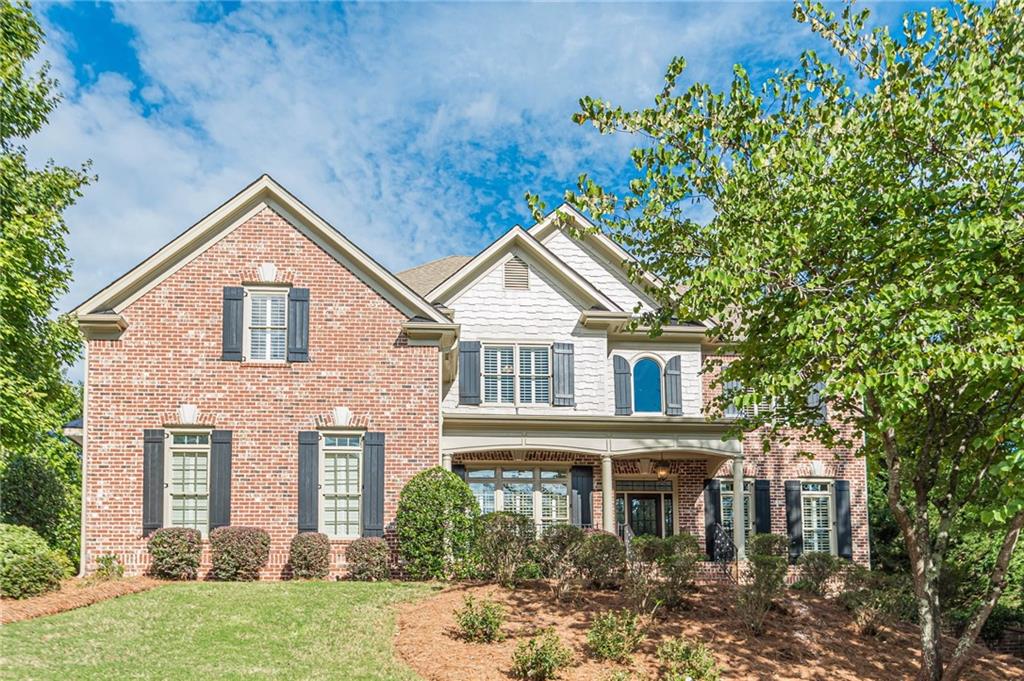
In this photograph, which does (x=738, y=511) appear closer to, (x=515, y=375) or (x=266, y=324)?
(x=515, y=375)

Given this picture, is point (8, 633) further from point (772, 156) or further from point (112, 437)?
point (772, 156)

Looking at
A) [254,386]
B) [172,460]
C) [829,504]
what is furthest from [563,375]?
[172,460]

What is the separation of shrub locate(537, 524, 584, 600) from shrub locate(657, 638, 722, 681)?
2478 millimetres

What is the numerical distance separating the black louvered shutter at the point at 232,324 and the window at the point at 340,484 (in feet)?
7.87

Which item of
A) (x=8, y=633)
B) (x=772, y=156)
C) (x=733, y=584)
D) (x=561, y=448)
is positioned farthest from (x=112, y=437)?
(x=772, y=156)

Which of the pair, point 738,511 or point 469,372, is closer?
point 469,372

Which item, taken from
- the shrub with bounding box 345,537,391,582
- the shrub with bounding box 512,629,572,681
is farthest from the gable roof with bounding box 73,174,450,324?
the shrub with bounding box 512,629,572,681

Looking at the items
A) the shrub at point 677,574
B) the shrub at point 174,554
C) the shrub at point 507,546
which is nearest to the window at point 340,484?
the shrub at point 174,554

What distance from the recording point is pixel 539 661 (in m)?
11.0

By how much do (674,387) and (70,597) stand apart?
45.5 feet

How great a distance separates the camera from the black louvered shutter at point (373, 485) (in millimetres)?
17938

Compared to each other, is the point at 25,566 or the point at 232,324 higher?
the point at 232,324

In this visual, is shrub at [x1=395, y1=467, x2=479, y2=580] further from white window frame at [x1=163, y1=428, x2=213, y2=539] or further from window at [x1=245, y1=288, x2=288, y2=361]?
window at [x1=245, y1=288, x2=288, y2=361]

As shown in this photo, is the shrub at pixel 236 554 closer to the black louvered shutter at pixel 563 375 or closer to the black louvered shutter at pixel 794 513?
the black louvered shutter at pixel 563 375
